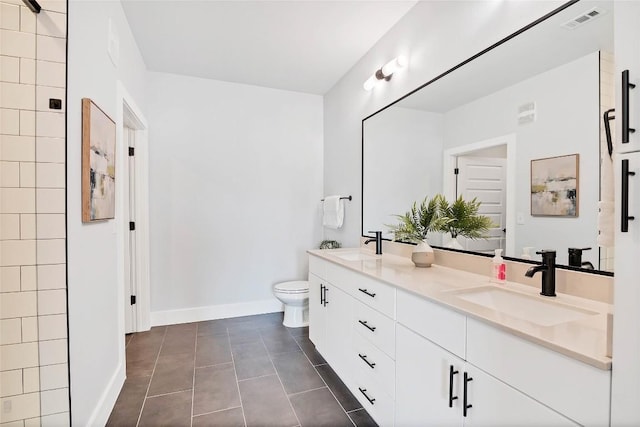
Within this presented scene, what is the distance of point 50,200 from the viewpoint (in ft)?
4.27

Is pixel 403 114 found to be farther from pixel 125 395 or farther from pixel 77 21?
pixel 125 395

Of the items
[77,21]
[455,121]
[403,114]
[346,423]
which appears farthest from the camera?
[403,114]

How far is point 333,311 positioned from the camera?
7.22 ft

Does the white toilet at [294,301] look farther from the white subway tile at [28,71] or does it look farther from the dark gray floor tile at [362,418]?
the white subway tile at [28,71]

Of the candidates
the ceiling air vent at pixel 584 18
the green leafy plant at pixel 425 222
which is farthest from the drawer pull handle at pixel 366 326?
the ceiling air vent at pixel 584 18

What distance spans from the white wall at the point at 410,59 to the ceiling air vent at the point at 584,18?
0.11 meters

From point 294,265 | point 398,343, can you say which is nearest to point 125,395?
point 398,343

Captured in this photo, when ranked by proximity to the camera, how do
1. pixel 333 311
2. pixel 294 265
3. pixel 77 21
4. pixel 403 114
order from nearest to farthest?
pixel 77 21
pixel 333 311
pixel 403 114
pixel 294 265

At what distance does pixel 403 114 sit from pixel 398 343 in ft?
5.42

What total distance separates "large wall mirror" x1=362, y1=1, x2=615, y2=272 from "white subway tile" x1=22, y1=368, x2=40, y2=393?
2.05m

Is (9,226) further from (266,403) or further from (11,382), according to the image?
(266,403)

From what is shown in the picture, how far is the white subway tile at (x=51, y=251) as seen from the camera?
1.29 metres

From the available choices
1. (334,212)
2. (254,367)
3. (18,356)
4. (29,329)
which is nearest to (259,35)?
(334,212)

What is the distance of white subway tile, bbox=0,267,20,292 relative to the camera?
4.08 feet
